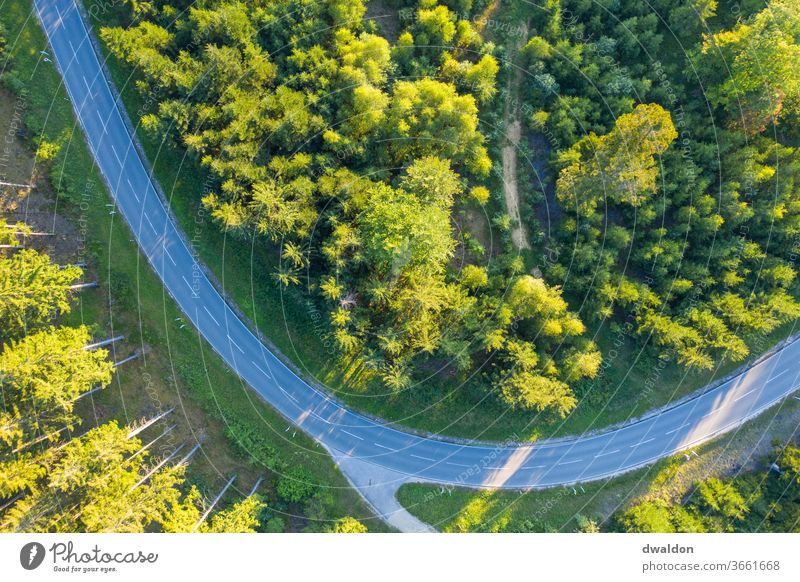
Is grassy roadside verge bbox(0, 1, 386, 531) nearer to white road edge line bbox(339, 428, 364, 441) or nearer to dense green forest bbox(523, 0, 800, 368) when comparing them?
white road edge line bbox(339, 428, 364, 441)

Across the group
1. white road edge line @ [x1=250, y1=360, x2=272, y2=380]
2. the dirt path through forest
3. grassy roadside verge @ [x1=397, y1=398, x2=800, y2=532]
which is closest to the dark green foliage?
grassy roadside verge @ [x1=397, y1=398, x2=800, y2=532]

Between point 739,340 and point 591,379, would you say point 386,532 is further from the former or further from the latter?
point 739,340

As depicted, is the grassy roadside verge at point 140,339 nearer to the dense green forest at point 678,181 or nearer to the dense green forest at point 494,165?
the dense green forest at point 494,165

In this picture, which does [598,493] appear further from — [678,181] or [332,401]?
[678,181]

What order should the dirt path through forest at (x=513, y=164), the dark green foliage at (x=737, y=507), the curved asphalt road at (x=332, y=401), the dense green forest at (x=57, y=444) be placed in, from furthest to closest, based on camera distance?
1. the dirt path through forest at (x=513, y=164)
2. the curved asphalt road at (x=332, y=401)
3. the dark green foliage at (x=737, y=507)
4. the dense green forest at (x=57, y=444)

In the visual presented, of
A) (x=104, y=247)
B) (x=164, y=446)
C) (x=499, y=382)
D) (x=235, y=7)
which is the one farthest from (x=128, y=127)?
(x=499, y=382)
